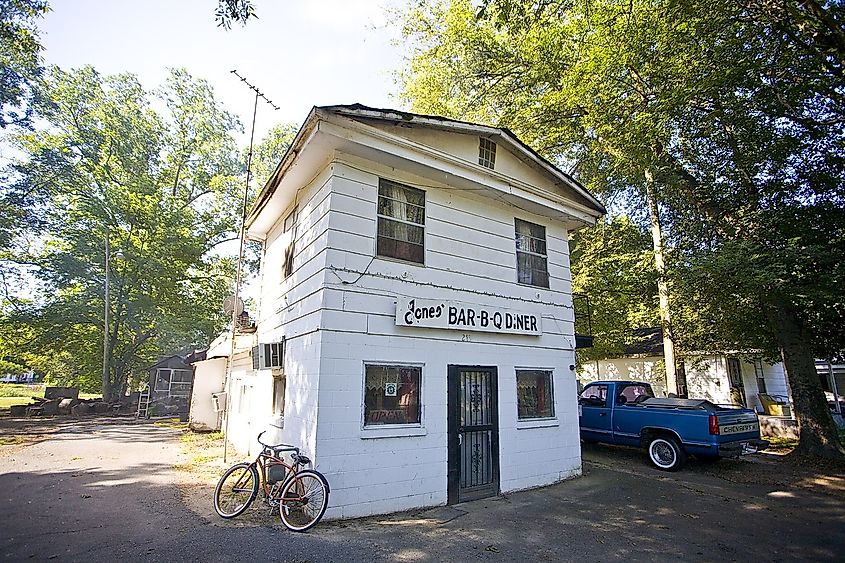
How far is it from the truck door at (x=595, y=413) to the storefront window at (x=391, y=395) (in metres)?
5.67

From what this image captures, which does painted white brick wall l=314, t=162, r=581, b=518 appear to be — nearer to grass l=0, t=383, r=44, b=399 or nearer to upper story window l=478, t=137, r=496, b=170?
upper story window l=478, t=137, r=496, b=170

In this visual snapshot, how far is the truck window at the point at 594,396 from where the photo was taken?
35.3 feet

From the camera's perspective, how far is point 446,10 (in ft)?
50.7

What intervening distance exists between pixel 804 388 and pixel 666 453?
396 cm

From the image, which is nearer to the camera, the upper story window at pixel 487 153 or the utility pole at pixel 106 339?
the upper story window at pixel 487 153

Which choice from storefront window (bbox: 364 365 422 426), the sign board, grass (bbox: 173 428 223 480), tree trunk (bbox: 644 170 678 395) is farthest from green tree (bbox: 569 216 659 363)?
grass (bbox: 173 428 223 480)

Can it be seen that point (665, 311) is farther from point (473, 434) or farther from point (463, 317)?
point (473, 434)

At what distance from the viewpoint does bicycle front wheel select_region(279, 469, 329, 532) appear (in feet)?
17.7

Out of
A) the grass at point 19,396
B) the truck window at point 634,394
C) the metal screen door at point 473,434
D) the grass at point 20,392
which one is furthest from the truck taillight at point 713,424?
the grass at point 20,392

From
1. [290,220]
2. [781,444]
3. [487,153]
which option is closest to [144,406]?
[290,220]

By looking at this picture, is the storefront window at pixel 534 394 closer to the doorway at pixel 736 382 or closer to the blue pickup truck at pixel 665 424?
the blue pickup truck at pixel 665 424

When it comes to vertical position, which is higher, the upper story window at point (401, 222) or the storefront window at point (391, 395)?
the upper story window at point (401, 222)

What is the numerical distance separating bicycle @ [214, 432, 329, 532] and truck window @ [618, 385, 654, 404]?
7.86 meters

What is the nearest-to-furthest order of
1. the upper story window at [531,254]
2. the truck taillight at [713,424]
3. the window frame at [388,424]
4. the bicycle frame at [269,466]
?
the bicycle frame at [269,466] → the window frame at [388,424] → the truck taillight at [713,424] → the upper story window at [531,254]
